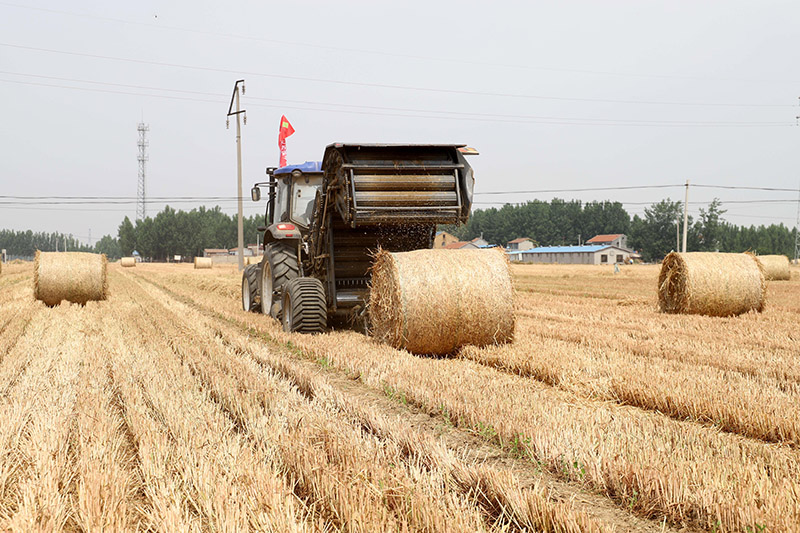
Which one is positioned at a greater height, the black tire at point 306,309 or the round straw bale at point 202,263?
the black tire at point 306,309

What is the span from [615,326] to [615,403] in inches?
194

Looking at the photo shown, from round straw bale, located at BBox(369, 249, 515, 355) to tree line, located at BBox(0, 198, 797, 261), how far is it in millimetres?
99446

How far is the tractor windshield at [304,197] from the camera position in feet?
36.3

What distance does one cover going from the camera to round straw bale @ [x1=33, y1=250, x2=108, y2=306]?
13156 millimetres

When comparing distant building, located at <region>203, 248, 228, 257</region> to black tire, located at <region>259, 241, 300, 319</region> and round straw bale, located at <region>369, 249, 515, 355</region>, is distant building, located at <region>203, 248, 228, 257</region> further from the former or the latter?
round straw bale, located at <region>369, 249, 515, 355</region>

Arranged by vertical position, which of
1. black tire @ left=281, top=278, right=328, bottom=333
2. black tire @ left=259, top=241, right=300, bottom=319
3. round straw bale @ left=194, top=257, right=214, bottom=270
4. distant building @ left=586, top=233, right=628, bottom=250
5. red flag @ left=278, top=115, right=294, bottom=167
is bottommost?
round straw bale @ left=194, top=257, right=214, bottom=270

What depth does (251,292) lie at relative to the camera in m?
12.5

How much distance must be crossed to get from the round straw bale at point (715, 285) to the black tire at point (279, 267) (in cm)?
696

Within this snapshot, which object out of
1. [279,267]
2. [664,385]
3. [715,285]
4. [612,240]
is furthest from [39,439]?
[612,240]


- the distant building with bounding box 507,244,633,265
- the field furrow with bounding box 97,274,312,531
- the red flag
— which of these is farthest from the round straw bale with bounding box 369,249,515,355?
the distant building with bounding box 507,244,633,265

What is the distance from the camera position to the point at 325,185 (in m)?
9.05

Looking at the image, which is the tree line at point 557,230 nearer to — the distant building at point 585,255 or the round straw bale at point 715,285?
the distant building at point 585,255

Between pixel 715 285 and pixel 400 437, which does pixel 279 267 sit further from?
pixel 715 285

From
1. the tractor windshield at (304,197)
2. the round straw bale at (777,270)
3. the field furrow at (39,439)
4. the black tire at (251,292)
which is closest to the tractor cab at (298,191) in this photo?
the tractor windshield at (304,197)
